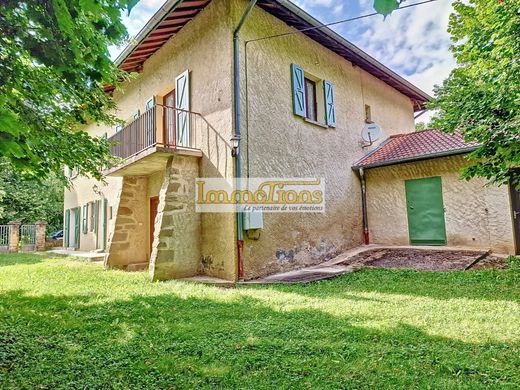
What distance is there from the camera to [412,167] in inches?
386

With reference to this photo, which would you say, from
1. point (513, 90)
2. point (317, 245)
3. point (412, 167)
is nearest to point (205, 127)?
point (317, 245)

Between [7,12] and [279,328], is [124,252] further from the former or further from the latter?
[7,12]

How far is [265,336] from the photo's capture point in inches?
135

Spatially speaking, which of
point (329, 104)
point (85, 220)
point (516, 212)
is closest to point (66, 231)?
point (85, 220)

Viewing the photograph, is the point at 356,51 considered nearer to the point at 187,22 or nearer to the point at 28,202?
the point at 187,22

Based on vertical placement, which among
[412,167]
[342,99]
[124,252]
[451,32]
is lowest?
[124,252]

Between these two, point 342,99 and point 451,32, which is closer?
point 451,32

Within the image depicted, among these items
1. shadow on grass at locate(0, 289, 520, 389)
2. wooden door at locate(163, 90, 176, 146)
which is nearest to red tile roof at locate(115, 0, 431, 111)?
wooden door at locate(163, 90, 176, 146)

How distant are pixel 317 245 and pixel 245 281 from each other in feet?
8.80

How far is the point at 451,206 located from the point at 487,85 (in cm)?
499

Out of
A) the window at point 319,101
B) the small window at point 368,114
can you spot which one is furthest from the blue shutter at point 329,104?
the small window at point 368,114

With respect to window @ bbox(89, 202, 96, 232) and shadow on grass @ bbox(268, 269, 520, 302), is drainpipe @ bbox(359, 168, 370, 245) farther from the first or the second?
window @ bbox(89, 202, 96, 232)

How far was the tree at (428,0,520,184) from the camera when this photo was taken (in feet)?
15.0

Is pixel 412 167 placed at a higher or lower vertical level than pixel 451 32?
lower
